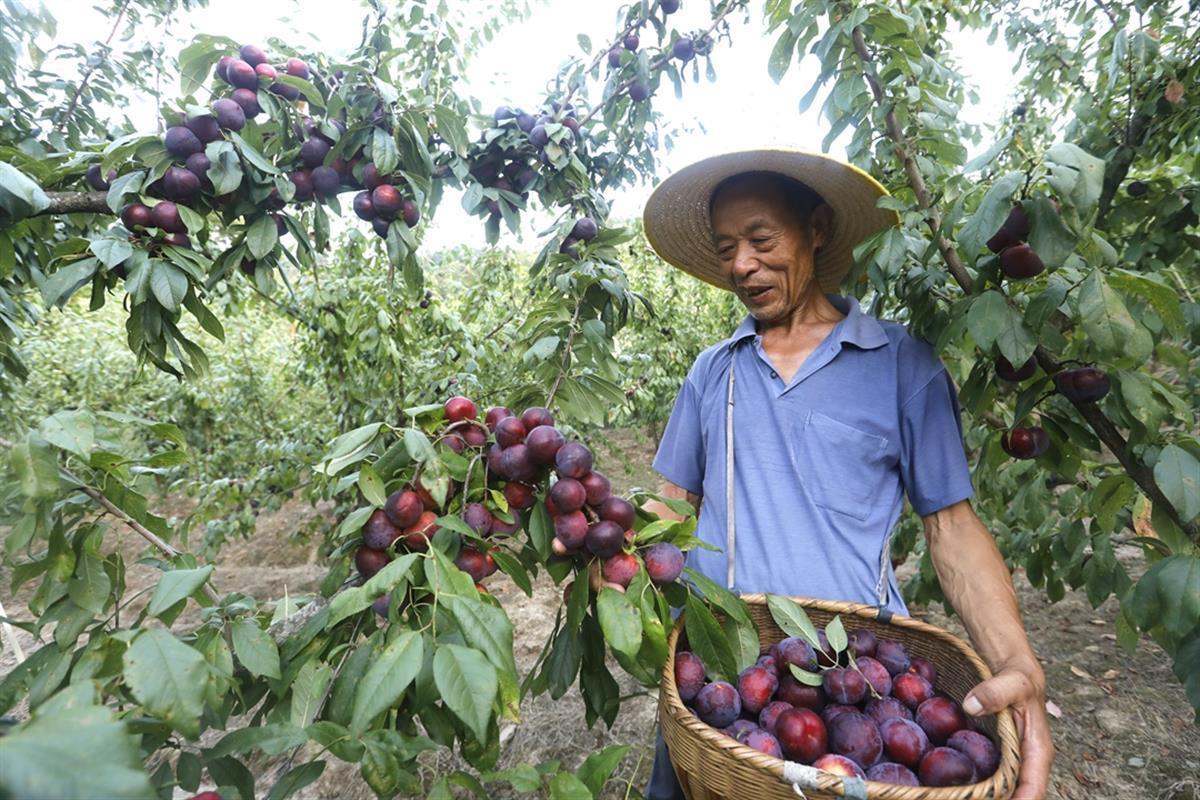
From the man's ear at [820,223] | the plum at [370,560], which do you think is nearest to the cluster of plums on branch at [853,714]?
the plum at [370,560]

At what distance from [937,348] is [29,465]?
159 cm

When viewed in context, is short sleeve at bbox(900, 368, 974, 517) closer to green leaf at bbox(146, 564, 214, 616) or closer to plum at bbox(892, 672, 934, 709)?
plum at bbox(892, 672, 934, 709)

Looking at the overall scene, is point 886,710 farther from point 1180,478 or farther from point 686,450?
point 686,450

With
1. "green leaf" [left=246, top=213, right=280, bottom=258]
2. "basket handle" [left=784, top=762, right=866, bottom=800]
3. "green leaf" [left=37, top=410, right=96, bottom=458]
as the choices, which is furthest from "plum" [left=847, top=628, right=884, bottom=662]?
"green leaf" [left=246, top=213, right=280, bottom=258]

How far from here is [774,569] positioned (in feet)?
4.60

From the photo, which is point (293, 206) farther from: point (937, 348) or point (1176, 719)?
point (1176, 719)

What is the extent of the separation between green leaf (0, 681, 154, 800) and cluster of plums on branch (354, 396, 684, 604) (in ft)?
1.41

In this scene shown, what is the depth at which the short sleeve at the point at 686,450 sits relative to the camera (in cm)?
174

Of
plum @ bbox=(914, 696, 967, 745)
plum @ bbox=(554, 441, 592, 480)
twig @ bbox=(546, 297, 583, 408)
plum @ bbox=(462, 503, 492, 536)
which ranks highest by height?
twig @ bbox=(546, 297, 583, 408)

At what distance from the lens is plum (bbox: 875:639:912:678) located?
1.08 metres

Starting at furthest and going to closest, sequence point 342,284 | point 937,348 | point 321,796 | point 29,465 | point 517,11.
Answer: point 342,284 → point 517,11 → point 321,796 → point 937,348 → point 29,465

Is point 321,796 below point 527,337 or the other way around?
below

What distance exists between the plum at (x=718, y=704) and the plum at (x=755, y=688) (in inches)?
2.0

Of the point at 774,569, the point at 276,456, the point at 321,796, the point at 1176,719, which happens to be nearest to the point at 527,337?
the point at 774,569
